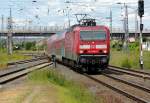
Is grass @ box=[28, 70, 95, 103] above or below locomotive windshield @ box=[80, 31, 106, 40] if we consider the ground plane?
below

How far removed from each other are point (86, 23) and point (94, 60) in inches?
148

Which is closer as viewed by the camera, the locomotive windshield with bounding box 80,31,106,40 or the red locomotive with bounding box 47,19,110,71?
the red locomotive with bounding box 47,19,110,71

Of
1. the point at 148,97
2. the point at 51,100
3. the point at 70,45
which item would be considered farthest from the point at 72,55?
the point at 51,100

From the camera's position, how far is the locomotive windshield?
36156 millimetres

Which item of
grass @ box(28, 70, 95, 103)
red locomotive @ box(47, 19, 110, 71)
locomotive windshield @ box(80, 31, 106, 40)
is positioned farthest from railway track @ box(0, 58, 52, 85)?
locomotive windshield @ box(80, 31, 106, 40)

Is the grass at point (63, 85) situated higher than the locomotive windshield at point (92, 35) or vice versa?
the locomotive windshield at point (92, 35)

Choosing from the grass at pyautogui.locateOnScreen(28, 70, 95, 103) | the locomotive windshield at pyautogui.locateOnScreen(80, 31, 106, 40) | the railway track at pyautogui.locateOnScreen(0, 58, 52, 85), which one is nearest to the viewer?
the grass at pyautogui.locateOnScreen(28, 70, 95, 103)

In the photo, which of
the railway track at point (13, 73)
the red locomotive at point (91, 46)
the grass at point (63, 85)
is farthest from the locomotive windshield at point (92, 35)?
the grass at point (63, 85)

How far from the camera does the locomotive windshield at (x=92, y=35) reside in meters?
36.2

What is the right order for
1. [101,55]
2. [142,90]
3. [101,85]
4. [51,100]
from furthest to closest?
[101,55] < [101,85] < [142,90] < [51,100]

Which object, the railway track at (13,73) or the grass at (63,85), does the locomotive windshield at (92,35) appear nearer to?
the railway track at (13,73)

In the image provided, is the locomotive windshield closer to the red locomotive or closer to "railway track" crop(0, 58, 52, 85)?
the red locomotive

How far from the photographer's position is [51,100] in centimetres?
1593

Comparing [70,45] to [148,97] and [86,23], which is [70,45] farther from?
[148,97]
